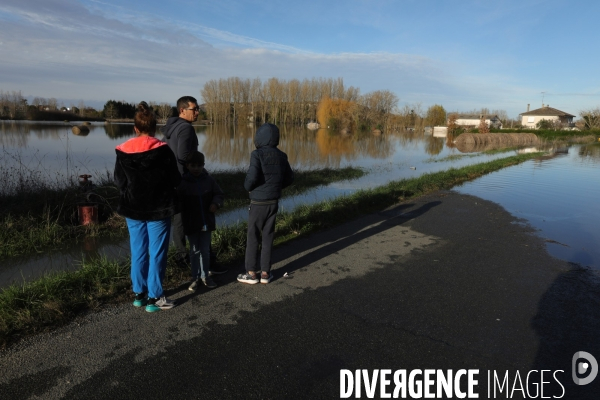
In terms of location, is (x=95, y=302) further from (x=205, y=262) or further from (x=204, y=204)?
(x=204, y=204)

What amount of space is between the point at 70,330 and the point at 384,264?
3.83 m

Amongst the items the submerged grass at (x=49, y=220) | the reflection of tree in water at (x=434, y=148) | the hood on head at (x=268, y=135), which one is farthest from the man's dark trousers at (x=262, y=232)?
the reflection of tree in water at (x=434, y=148)

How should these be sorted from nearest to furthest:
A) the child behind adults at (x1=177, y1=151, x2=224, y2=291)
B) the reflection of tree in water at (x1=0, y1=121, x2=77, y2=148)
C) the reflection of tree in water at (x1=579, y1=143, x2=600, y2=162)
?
the child behind adults at (x1=177, y1=151, x2=224, y2=291)
the reflection of tree in water at (x1=0, y1=121, x2=77, y2=148)
the reflection of tree in water at (x1=579, y1=143, x2=600, y2=162)

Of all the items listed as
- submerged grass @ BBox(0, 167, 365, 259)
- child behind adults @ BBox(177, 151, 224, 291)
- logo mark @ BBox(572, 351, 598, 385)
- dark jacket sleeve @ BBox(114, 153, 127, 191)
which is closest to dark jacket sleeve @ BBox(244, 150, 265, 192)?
child behind adults @ BBox(177, 151, 224, 291)

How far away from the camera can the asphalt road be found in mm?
2701

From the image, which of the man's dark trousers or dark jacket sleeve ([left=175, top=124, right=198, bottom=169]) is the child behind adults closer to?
dark jacket sleeve ([left=175, top=124, right=198, bottom=169])

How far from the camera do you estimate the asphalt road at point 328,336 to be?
2.70m

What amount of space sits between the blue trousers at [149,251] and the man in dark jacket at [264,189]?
1.04 meters

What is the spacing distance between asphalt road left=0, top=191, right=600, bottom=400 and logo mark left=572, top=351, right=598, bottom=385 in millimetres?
52

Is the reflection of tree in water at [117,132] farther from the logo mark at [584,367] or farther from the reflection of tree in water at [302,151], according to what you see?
the logo mark at [584,367]

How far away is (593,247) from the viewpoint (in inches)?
262

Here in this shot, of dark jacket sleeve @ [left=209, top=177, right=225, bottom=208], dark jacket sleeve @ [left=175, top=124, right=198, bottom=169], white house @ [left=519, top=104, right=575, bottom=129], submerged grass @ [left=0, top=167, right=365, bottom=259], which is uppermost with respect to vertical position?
white house @ [left=519, top=104, right=575, bottom=129]

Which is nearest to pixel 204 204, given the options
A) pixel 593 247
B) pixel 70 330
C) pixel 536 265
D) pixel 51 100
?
pixel 70 330

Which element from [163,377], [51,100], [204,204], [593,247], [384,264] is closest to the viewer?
[163,377]
